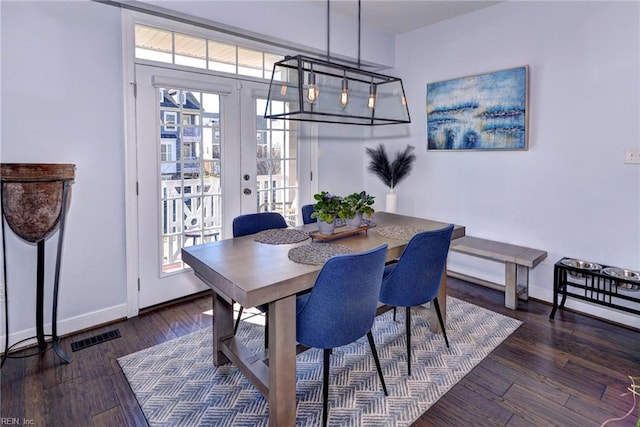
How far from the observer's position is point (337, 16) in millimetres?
3812

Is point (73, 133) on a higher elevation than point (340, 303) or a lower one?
higher

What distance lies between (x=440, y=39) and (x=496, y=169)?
1.56m

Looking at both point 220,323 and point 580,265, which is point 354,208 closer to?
point 220,323

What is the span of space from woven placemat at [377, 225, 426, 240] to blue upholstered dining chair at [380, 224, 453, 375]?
23cm

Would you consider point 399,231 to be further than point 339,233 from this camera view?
Yes

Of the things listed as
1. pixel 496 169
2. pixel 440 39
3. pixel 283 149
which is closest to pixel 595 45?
pixel 496 169

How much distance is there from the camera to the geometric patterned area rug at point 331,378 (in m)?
1.91

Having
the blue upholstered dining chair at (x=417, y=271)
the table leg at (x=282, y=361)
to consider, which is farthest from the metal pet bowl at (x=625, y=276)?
the table leg at (x=282, y=361)

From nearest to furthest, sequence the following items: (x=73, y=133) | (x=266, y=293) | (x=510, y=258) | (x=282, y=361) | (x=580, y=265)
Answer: (x=266, y=293) < (x=282, y=361) < (x=73, y=133) < (x=580, y=265) < (x=510, y=258)

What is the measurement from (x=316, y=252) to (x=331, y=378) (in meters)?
0.79

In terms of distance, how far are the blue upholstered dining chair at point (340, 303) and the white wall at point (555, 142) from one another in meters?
2.29

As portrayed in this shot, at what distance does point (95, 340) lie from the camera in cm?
266

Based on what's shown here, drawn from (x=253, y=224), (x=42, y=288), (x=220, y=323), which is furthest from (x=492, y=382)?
(x=42, y=288)

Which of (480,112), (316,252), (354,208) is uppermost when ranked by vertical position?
(480,112)
